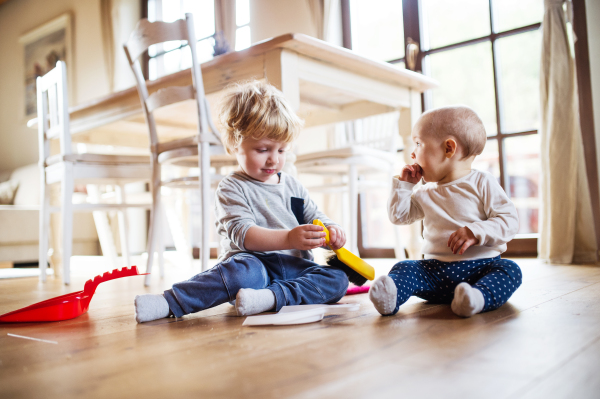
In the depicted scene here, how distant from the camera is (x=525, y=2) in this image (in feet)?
8.64

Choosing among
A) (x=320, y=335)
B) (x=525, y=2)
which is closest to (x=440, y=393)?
(x=320, y=335)

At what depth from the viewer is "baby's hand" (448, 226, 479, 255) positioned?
962 millimetres

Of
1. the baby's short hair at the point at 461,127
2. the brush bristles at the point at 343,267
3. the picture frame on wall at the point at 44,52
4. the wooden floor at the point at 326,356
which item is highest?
the picture frame on wall at the point at 44,52

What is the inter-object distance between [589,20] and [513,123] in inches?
23.2

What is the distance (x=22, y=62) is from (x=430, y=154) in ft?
18.3

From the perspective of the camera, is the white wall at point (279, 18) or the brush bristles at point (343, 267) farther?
the white wall at point (279, 18)

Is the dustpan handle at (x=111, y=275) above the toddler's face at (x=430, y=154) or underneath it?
underneath

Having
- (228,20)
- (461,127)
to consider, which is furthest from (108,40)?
(461,127)

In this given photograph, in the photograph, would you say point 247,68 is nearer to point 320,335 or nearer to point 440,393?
point 320,335

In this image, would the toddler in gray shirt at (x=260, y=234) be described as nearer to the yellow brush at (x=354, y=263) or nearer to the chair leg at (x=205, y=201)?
the yellow brush at (x=354, y=263)

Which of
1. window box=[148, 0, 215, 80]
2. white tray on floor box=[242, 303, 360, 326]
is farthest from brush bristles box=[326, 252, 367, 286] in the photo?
window box=[148, 0, 215, 80]

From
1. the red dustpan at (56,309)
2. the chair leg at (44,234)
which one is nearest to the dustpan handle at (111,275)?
the red dustpan at (56,309)

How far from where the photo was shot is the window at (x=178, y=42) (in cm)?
427

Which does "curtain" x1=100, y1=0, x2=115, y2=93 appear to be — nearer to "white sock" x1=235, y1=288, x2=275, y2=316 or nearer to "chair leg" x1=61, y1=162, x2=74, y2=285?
"chair leg" x1=61, y1=162, x2=74, y2=285
